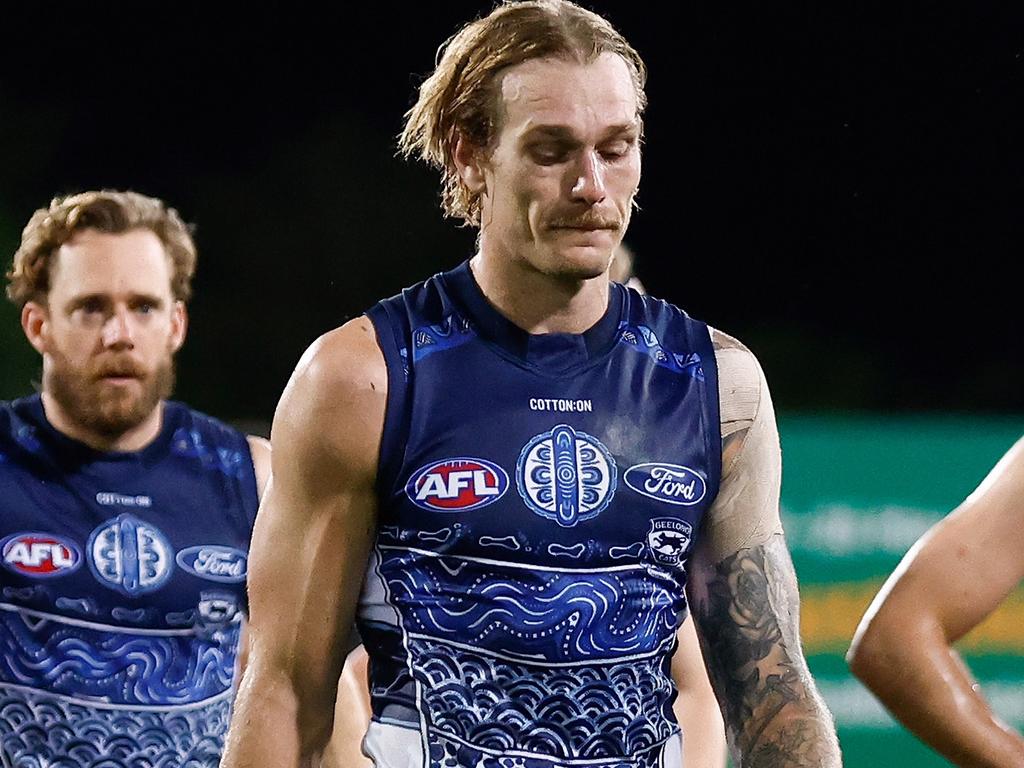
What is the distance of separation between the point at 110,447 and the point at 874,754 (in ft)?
12.3

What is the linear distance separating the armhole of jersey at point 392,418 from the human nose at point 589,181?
1.24ft

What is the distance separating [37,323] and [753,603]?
2344 millimetres

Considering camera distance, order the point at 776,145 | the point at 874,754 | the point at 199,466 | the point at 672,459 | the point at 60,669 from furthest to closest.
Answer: the point at 776,145, the point at 874,754, the point at 199,466, the point at 60,669, the point at 672,459

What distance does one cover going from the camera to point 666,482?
310cm

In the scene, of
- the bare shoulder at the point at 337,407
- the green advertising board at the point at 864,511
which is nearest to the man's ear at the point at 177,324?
the bare shoulder at the point at 337,407

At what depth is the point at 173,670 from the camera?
4.31 meters

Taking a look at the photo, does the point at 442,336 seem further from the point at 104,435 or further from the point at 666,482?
the point at 104,435

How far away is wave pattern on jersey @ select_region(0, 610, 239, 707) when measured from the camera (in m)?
4.26

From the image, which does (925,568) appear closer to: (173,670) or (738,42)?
(173,670)

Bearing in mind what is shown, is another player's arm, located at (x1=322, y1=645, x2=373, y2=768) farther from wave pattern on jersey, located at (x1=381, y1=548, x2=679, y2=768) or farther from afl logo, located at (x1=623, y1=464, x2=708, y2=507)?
afl logo, located at (x1=623, y1=464, x2=708, y2=507)

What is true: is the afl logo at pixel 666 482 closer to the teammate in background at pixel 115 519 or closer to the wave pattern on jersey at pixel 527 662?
the wave pattern on jersey at pixel 527 662

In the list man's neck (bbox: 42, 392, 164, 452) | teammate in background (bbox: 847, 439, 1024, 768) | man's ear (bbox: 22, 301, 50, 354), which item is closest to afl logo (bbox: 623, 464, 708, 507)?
teammate in background (bbox: 847, 439, 1024, 768)

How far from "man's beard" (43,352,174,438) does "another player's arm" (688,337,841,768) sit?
180 centimetres

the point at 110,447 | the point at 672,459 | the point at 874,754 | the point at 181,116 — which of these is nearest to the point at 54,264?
the point at 110,447
